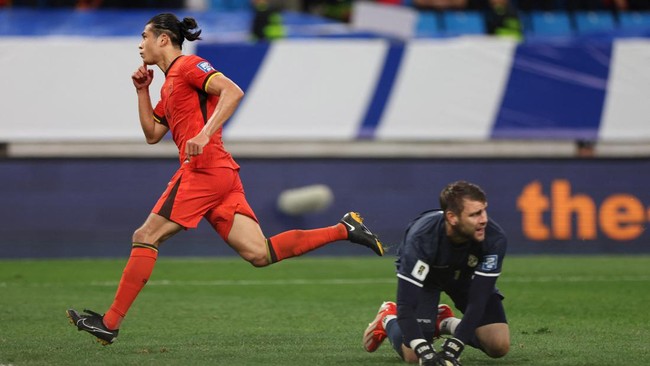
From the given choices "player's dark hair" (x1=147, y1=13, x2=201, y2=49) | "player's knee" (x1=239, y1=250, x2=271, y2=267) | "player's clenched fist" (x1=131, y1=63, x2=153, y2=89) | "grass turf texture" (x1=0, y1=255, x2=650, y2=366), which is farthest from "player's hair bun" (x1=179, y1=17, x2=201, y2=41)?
"grass turf texture" (x1=0, y1=255, x2=650, y2=366)

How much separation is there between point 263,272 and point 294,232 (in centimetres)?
554

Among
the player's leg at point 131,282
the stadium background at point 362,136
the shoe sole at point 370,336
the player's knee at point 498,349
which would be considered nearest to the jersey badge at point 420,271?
the player's knee at point 498,349

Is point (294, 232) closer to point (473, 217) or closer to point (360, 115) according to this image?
point (473, 217)

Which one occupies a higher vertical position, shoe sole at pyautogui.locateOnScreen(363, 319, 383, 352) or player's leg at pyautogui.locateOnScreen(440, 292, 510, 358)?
player's leg at pyautogui.locateOnScreen(440, 292, 510, 358)

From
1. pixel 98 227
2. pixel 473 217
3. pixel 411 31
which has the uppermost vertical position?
pixel 473 217

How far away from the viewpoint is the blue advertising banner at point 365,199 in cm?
1484

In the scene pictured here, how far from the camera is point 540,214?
15039 millimetres

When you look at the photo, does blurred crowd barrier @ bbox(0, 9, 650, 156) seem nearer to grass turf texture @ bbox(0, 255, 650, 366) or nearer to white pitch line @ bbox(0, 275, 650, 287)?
grass turf texture @ bbox(0, 255, 650, 366)

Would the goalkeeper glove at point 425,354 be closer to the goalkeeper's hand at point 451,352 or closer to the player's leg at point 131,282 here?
the goalkeeper's hand at point 451,352

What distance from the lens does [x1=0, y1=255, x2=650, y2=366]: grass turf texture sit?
7.06 metres

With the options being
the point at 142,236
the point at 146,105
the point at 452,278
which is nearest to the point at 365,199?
the point at 146,105

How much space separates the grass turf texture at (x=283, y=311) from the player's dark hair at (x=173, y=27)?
6.28 feet

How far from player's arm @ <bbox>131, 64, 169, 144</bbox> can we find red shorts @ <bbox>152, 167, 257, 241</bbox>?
565 millimetres

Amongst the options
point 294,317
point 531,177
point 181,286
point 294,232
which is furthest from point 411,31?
point 294,232
